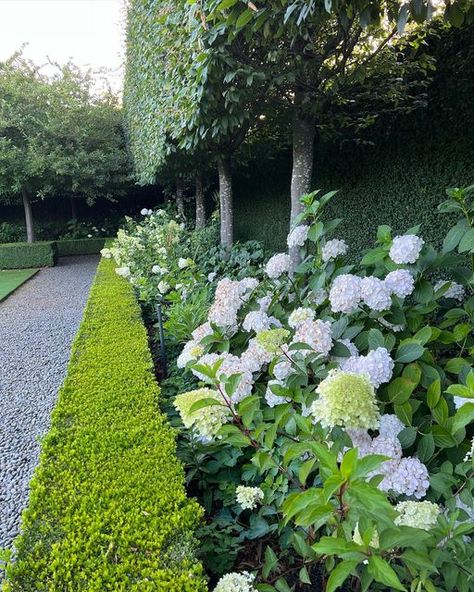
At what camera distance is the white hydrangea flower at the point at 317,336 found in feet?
4.57

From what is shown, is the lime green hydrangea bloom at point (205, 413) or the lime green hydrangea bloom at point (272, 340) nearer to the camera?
the lime green hydrangea bloom at point (205, 413)

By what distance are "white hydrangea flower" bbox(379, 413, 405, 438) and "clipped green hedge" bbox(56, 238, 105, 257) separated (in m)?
13.2

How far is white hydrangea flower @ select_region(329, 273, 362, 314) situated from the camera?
147 cm

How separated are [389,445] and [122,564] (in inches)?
32.5

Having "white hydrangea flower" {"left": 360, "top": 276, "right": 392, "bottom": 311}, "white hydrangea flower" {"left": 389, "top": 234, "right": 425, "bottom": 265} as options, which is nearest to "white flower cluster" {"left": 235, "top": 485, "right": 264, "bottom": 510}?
"white hydrangea flower" {"left": 360, "top": 276, "right": 392, "bottom": 311}

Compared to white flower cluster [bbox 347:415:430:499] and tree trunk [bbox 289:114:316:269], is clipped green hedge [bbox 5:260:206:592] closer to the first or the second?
white flower cluster [bbox 347:415:430:499]

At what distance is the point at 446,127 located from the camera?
3607 millimetres

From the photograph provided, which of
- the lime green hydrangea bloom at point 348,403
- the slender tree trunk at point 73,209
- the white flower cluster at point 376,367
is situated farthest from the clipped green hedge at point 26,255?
the lime green hydrangea bloom at point 348,403

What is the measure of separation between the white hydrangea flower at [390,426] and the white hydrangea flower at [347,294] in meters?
0.41

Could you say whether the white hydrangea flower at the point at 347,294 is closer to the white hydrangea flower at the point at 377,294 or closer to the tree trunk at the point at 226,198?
the white hydrangea flower at the point at 377,294

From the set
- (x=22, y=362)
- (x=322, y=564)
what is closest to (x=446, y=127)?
(x=322, y=564)

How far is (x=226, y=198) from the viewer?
614 cm

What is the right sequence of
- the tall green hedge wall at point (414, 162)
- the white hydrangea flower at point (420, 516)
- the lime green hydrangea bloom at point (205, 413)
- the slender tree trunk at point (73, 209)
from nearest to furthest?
the white hydrangea flower at point (420, 516), the lime green hydrangea bloom at point (205, 413), the tall green hedge wall at point (414, 162), the slender tree trunk at point (73, 209)

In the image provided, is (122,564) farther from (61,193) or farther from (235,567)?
(61,193)
